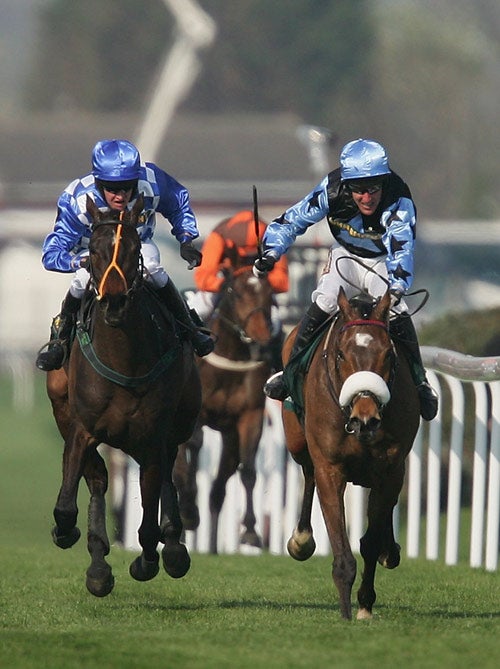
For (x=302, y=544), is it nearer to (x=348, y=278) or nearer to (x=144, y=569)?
(x=144, y=569)

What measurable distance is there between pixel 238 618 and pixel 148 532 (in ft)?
3.04

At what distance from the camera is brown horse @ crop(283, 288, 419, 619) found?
6.54 metres

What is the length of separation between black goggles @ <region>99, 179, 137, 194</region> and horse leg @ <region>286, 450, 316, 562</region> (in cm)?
158

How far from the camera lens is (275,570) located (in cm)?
884

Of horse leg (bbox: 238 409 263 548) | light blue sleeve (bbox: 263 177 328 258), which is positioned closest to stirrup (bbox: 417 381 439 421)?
light blue sleeve (bbox: 263 177 328 258)

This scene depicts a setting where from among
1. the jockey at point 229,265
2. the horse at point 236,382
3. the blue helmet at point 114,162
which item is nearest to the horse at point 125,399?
the blue helmet at point 114,162

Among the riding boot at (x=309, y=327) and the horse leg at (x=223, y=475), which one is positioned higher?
the riding boot at (x=309, y=327)

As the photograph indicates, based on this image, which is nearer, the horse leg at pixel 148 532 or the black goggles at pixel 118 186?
the black goggles at pixel 118 186

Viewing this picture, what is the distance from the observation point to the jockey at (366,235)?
23.5 feet

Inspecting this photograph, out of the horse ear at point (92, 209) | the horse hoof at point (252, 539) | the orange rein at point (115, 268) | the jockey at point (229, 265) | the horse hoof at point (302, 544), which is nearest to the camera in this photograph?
the orange rein at point (115, 268)

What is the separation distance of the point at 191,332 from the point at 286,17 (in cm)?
5921

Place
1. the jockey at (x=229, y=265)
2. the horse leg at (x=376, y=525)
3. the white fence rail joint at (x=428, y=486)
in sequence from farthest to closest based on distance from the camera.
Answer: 1. the jockey at (x=229, y=265)
2. the white fence rail joint at (x=428, y=486)
3. the horse leg at (x=376, y=525)

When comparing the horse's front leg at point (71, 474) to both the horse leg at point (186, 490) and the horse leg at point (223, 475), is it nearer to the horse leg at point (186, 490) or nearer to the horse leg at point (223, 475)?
the horse leg at point (186, 490)

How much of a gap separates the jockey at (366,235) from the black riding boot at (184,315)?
0.42 metres
